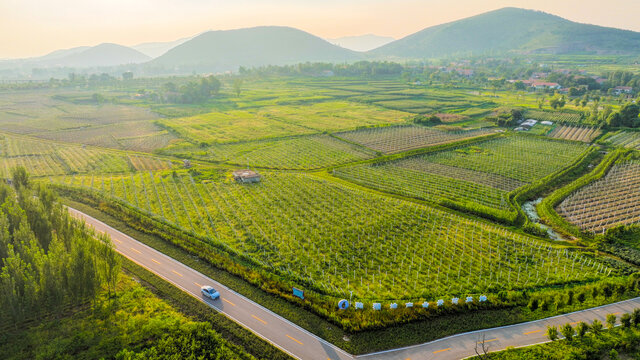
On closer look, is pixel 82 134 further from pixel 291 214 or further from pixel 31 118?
pixel 291 214

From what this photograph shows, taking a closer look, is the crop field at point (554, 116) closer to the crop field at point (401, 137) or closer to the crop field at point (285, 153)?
the crop field at point (401, 137)

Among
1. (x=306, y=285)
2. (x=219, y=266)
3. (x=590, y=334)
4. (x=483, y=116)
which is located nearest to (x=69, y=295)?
(x=219, y=266)

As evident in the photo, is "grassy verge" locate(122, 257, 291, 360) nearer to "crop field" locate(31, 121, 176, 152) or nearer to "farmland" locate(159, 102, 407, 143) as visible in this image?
"crop field" locate(31, 121, 176, 152)

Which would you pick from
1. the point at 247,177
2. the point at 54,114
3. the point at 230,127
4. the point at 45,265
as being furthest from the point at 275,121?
the point at 45,265

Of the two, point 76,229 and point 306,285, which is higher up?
point 76,229

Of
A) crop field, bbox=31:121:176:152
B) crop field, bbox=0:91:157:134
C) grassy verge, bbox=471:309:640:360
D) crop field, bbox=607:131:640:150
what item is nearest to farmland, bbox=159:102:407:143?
crop field, bbox=31:121:176:152

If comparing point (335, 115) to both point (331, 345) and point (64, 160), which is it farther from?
point (331, 345)
